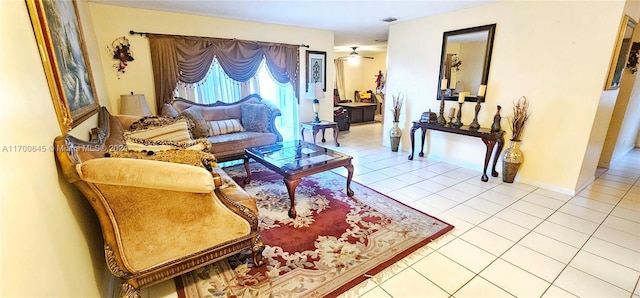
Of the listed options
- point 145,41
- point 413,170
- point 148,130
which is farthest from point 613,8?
point 145,41

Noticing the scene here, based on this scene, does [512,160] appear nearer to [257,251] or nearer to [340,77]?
[257,251]

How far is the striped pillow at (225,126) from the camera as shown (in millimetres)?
3773

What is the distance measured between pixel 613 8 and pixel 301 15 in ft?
11.3

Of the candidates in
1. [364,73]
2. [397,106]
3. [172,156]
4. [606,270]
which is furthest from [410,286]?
[364,73]

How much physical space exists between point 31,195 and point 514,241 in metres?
2.89

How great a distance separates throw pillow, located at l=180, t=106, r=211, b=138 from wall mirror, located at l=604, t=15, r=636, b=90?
15.1ft

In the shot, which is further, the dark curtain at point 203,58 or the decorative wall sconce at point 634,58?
the dark curtain at point 203,58

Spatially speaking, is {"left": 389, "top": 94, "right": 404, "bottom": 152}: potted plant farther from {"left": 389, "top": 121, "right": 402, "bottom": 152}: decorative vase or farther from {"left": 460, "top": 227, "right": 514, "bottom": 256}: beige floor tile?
{"left": 460, "top": 227, "right": 514, "bottom": 256}: beige floor tile

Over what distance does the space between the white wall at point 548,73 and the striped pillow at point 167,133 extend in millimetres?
3689

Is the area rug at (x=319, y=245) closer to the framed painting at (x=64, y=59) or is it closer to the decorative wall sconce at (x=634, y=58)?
the framed painting at (x=64, y=59)

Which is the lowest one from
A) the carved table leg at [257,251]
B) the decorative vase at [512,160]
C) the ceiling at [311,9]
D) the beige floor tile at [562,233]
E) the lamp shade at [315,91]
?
the beige floor tile at [562,233]

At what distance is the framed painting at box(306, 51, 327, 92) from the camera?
498 centimetres

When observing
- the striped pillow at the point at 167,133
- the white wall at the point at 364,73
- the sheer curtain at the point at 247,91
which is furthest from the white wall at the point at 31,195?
the white wall at the point at 364,73

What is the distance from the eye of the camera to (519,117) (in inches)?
123
